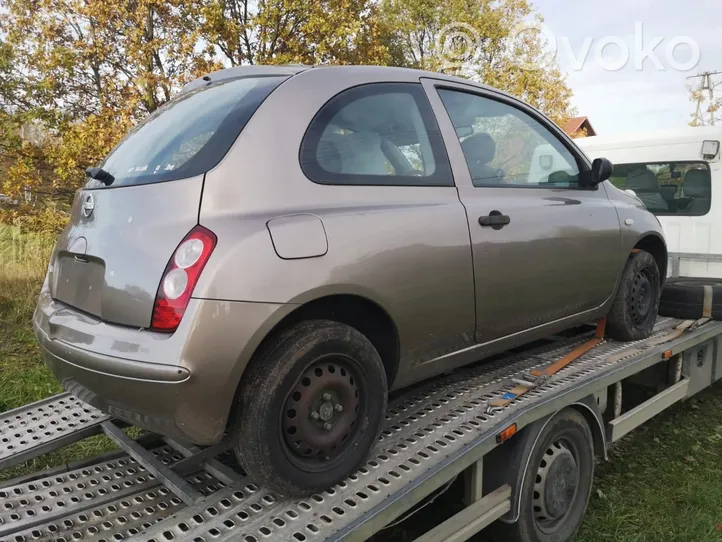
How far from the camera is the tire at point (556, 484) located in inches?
103

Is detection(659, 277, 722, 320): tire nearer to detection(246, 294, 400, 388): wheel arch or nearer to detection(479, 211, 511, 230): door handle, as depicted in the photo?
detection(479, 211, 511, 230): door handle

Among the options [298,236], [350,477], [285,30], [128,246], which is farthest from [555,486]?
[285,30]

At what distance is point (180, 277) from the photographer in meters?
1.85

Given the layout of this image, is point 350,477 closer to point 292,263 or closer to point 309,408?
point 309,408

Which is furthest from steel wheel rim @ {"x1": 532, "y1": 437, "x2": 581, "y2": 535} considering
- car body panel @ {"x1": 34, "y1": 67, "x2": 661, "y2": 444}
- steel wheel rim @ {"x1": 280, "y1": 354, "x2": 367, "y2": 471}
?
steel wheel rim @ {"x1": 280, "y1": 354, "x2": 367, "y2": 471}

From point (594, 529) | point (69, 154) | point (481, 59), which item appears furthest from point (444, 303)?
point (481, 59)

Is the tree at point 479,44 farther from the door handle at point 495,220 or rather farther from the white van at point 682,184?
the door handle at point 495,220

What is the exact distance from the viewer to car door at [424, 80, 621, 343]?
2.73m

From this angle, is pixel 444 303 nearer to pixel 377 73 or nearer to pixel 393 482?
pixel 393 482

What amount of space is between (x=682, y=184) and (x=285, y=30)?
5664mm

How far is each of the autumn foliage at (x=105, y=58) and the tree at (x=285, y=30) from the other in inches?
0.6

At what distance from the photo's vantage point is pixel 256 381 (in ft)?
6.36

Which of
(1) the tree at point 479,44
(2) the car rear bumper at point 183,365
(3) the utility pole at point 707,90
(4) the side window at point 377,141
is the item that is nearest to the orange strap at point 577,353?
(4) the side window at point 377,141

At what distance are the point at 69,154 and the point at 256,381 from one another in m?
6.40
